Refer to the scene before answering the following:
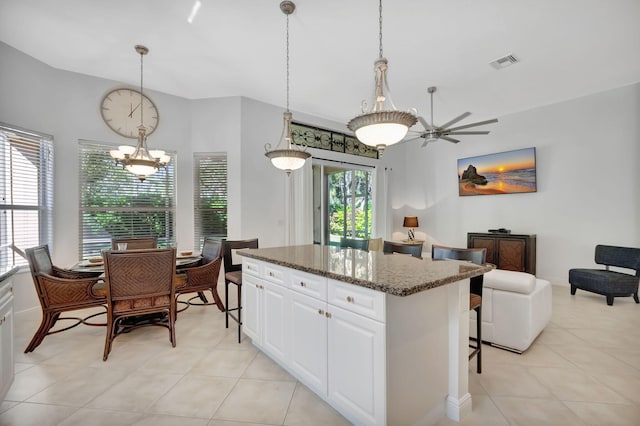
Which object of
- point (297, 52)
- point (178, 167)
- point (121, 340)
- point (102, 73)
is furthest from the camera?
point (178, 167)

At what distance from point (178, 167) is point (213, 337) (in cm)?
306

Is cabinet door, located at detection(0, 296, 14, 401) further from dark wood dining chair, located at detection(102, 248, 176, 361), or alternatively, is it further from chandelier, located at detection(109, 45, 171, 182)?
chandelier, located at detection(109, 45, 171, 182)

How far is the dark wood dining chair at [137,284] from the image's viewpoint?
2.42 meters

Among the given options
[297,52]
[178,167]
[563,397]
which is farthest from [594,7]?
[178,167]

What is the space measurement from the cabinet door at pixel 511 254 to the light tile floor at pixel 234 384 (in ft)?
6.77

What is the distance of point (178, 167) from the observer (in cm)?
475

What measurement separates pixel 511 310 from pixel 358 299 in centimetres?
184

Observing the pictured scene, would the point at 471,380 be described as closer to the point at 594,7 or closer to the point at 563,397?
the point at 563,397

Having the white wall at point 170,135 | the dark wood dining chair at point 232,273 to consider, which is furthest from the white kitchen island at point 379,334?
the white wall at point 170,135

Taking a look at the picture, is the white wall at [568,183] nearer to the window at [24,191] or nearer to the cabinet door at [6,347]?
the cabinet door at [6,347]

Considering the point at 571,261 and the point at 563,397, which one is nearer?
the point at 563,397

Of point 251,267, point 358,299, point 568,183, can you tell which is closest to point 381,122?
point 358,299

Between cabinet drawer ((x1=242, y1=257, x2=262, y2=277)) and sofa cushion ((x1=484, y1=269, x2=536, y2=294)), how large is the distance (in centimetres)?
207

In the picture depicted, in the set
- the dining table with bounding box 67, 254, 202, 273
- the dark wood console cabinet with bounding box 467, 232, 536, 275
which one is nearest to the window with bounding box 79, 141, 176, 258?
the dining table with bounding box 67, 254, 202, 273
